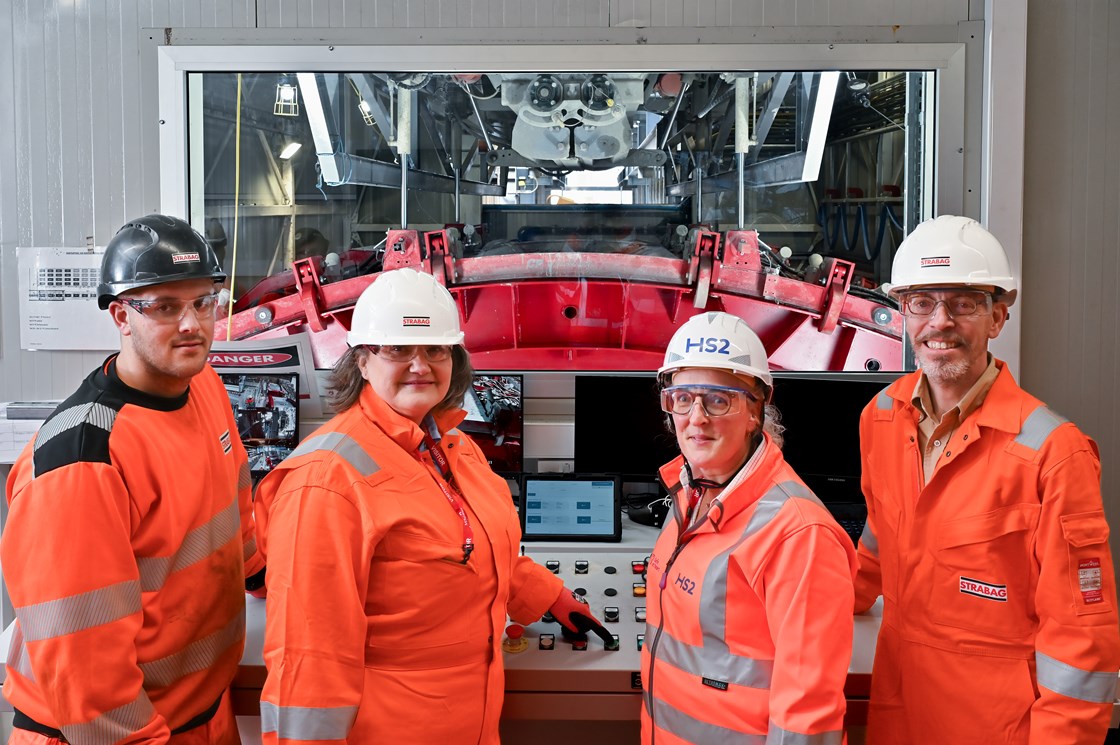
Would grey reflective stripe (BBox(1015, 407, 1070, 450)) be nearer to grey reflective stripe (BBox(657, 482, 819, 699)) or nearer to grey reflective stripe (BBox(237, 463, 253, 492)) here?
grey reflective stripe (BBox(657, 482, 819, 699))

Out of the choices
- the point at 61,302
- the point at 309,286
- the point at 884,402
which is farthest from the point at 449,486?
the point at 61,302

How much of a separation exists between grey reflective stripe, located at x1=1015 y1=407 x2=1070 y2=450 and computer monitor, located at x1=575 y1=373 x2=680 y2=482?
1186 mm

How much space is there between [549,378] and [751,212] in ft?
2.76

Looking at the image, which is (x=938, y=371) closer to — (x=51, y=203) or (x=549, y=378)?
(x=549, y=378)

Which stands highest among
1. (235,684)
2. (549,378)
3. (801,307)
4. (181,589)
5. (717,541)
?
(801,307)

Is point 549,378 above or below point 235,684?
above

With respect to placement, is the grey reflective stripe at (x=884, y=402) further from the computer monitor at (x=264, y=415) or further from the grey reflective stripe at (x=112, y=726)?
the computer monitor at (x=264, y=415)

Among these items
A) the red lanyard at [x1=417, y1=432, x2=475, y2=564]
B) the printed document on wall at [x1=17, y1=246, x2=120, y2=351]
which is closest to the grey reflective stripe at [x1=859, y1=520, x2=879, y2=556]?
the red lanyard at [x1=417, y1=432, x2=475, y2=564]

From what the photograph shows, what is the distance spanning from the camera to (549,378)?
109 inches

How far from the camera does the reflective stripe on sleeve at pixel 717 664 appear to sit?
1.40 metres

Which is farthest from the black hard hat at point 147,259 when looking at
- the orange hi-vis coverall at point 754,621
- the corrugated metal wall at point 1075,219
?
the corrugated metal wall at point 1075,219

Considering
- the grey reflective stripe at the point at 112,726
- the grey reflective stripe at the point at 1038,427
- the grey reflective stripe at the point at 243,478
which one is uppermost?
the grey reflective stripe at the point at 1038,427

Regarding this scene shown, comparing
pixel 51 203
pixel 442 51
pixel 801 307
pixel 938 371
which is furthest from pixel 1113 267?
pixel 51 203

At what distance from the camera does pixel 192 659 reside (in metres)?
1.64
